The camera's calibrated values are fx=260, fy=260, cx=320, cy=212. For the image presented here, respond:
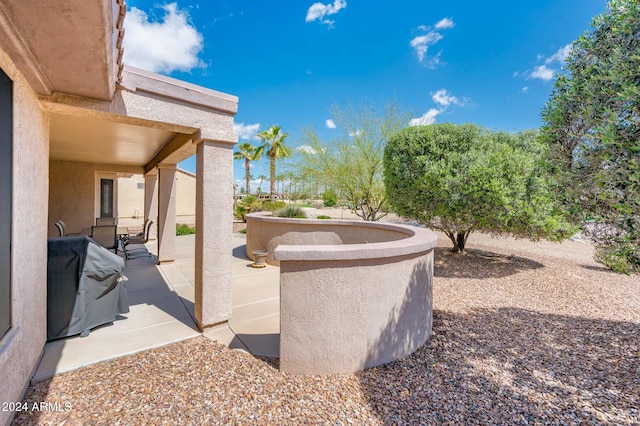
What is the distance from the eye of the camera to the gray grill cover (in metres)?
3.76

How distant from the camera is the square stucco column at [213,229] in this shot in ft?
13.1

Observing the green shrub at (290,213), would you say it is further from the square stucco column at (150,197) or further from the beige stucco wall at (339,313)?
the beige stucco wall at (339,313)

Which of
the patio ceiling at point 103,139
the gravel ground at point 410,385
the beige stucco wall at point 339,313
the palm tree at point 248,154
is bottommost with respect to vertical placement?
the gravel ground at point 410,385

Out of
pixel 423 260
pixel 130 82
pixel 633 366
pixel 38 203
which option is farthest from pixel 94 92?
pixel 633 366

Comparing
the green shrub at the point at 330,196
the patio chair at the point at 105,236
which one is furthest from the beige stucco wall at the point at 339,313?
the green shrub at the point at 330,196

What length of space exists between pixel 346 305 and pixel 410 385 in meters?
1.17

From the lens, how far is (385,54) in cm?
1559

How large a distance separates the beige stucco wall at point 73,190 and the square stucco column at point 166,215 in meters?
2.94

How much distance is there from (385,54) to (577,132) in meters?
14.7

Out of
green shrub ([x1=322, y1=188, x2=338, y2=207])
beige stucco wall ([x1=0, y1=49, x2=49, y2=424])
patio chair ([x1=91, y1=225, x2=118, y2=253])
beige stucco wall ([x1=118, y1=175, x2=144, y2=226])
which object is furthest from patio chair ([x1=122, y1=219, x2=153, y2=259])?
beige stucco wall ([x1=118, y1=175, x2=144, y2=226])

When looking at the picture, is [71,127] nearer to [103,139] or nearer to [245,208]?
[103,139]

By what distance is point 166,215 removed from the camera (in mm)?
7922

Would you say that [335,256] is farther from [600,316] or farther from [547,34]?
[547,34]

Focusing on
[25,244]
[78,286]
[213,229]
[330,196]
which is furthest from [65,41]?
[330,196]
